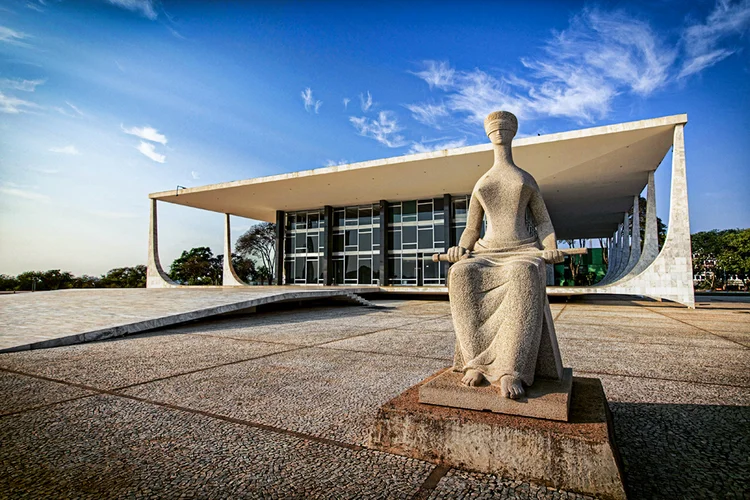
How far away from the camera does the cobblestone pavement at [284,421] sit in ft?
7.02

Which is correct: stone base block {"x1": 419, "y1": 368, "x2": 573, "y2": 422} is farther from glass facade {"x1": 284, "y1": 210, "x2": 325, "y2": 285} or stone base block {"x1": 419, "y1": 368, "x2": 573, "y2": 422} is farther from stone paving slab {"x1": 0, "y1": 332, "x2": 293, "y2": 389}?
glass facade {"x1": 284, "y1": 210, "x2": 325, "y2": 285}

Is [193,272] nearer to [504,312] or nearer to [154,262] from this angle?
[154,262]

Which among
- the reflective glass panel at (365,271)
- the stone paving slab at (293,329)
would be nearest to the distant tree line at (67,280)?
the reflective glass panel at (365,271)

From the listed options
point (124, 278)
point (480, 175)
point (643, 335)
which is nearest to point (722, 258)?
point (480, 175)

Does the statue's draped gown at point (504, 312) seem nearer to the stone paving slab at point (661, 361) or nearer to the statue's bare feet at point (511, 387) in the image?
the statue's bare feet at point (511, 387)

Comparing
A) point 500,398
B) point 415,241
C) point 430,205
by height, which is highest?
point 430,205

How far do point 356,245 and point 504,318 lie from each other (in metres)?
24.6

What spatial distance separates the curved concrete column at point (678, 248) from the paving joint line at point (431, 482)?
1605 centimetres

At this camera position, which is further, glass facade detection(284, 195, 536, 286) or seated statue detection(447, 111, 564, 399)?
glass facade detection(284, 195, 536, 286)

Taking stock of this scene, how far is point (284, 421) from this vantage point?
310 centimetres

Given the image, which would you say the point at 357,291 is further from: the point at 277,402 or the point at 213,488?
the point at 213,488

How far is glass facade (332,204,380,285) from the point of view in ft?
86.9

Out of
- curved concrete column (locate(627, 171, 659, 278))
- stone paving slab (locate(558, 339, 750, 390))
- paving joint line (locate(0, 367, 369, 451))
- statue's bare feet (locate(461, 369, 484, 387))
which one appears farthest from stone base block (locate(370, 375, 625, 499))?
curved concrete column (locate(627, 171, 659, 278))

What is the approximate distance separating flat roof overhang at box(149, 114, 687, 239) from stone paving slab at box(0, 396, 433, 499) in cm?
1489
